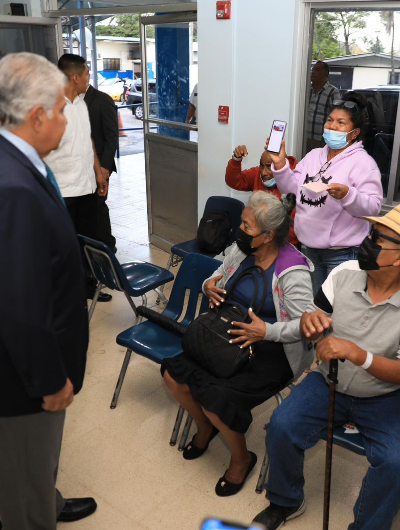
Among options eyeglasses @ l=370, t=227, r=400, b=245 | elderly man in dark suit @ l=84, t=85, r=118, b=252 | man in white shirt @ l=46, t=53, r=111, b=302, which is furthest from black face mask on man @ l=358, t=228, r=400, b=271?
elderly man in dark suit @ l=84, t=85, r=118, b=252

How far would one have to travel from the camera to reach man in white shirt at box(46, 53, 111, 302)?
149 inches

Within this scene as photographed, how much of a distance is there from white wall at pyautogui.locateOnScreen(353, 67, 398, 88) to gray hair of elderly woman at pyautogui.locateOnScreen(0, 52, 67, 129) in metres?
2.59

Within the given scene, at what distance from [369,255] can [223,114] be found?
2.41 metres

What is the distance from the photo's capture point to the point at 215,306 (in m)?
2.66

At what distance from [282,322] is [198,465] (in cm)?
84

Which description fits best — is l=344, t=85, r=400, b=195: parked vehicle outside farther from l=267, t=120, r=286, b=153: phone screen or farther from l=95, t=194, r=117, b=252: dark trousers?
l=95, t=194, r=117, b=252: dark trousers

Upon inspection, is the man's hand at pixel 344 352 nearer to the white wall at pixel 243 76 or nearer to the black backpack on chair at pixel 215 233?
the black backpack on chair at pixel 215 233

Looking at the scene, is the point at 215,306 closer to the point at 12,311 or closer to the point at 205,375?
the point at 205,375

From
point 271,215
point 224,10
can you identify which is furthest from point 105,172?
point 271,215

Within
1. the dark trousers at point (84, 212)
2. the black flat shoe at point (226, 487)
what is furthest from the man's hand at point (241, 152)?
the black flat shoe at point (226, 487)

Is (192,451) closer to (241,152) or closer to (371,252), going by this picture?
(371,252)

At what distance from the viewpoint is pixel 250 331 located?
96.5 inches

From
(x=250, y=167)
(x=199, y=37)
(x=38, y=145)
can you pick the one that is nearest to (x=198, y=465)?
(x=38, y=145)

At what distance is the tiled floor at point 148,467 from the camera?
7.93 feet
